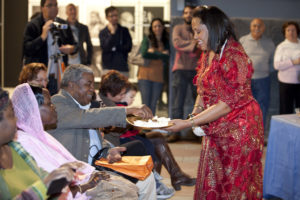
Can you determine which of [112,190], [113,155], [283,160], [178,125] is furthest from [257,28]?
[112,190]

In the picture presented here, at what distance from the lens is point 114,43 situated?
246 inches

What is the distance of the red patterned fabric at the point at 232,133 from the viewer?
2807 mm

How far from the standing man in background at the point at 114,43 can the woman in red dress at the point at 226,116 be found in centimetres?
340

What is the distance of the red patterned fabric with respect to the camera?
281 centimetres

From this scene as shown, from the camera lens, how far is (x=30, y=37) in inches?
201

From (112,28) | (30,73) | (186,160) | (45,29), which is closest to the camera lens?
(30,73)

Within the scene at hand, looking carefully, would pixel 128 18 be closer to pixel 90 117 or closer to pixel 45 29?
pixel 45 29

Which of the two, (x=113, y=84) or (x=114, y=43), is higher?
(x=114, y=43)

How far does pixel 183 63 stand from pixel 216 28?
12.0 feet

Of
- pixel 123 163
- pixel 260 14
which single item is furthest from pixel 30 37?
pixel 260 14

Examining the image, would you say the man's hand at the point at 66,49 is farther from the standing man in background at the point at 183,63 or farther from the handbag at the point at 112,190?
the handbag at the point at 112,190

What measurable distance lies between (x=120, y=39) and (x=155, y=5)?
0.75 meters

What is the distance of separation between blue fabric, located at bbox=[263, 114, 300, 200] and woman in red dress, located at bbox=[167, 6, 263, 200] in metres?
0.95

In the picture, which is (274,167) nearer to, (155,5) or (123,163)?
(123,163)
